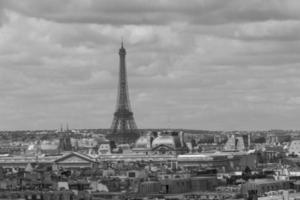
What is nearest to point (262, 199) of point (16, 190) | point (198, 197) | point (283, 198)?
point (283, 198)

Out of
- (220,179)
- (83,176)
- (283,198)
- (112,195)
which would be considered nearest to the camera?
(283,198)

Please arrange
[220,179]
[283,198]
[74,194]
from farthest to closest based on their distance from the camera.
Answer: [220,179]
[74,194]
[283,198]

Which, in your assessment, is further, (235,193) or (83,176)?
(83,176)

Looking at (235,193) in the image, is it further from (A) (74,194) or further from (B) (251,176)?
(B) (251,176)

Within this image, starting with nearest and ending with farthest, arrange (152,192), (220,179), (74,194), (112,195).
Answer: (74,194) → (112,195) → (152,192) → (220,179)

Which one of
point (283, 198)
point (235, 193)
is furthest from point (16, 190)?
point (283, 198)

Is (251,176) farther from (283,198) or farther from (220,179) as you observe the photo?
(283,198)

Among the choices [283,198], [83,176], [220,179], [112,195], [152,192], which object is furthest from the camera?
[83,176]

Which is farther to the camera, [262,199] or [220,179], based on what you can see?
[220,179]
